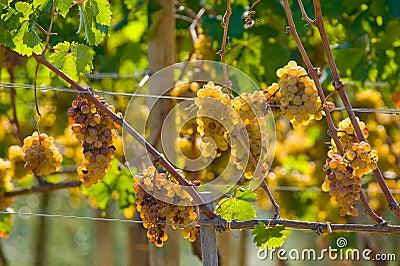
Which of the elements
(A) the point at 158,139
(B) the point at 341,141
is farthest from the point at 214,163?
(B) the point at 341,141

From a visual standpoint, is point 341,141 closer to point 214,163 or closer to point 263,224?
point 263,224

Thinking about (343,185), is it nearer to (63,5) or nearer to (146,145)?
(146,145)

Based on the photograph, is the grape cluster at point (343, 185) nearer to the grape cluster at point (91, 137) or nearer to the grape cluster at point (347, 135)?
the grape cluster at point (347, 135)

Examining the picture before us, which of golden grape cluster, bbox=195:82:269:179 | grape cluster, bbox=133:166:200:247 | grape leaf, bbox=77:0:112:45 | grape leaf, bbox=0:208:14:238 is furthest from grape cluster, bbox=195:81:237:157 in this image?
grape leaf, bbox=0:208:14:238

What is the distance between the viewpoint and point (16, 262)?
332 inches

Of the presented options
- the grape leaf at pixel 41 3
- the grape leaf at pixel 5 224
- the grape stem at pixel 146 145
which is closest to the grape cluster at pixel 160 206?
the grape stem at pixel 146 145

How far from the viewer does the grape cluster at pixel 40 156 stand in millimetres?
1301

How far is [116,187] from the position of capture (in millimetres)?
1797

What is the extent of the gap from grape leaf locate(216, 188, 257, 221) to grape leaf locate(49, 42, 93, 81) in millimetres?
337

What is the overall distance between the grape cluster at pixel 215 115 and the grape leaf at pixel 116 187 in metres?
0.59

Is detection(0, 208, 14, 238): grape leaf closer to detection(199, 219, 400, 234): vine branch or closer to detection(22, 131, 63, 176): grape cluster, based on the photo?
detection(22, 131, 63, 176): grape cluster

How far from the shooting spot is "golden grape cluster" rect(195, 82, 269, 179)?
3.91ft

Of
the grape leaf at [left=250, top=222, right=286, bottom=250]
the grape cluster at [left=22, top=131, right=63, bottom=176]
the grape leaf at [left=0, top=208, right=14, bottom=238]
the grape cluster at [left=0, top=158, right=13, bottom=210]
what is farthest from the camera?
the grape leaf at [left=0, top=208, right=14, bottom=238]

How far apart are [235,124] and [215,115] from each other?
0.13 feet
